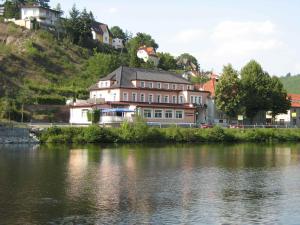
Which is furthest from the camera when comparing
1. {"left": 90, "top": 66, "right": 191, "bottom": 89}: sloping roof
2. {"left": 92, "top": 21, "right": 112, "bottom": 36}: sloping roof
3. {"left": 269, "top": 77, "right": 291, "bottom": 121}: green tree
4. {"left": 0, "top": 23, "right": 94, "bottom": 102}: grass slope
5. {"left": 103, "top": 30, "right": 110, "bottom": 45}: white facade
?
{"left": 103, "top": 30, "right": 110, "bottom": 45}: white facade

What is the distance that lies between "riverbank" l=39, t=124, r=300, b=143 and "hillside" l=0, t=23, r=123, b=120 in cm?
1474

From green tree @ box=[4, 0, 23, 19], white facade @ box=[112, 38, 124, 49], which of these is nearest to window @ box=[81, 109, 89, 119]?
green tree @ box=[4, 0, 23, 19]

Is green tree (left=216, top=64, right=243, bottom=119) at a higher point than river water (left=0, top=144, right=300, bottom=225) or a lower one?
higher

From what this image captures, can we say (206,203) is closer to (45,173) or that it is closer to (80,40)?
(45,173)

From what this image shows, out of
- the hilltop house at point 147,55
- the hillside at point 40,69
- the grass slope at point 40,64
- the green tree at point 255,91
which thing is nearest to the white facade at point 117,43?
the hilltop house at point 147,55

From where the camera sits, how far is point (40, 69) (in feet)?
389

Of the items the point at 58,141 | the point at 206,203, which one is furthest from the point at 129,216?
the point at 58,141

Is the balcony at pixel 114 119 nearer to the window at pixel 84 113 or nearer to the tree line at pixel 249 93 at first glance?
the window at pixel 84 113

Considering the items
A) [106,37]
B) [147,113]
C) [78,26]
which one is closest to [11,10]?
[78,26]

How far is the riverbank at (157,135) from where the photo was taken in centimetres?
7525

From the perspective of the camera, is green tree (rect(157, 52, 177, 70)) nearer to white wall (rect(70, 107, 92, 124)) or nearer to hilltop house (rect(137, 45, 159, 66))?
hilltop house (rect(137, 45, 159, 66))

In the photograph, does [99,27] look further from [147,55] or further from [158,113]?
[158,113]

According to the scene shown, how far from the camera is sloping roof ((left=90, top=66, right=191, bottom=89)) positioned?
9552cm

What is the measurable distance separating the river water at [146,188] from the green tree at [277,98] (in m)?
41.6
